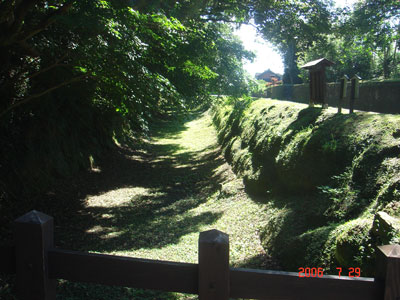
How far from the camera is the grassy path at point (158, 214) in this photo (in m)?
5.60

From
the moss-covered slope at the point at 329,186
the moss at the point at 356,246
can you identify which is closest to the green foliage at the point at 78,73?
the moss-covered slope at the point at 329,186

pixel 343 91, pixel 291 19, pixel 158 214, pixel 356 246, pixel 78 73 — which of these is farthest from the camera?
pixel 291 19

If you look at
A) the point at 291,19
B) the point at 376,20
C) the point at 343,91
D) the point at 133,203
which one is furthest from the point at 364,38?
the point at 133,203

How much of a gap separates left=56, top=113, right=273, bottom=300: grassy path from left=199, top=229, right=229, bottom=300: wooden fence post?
3145 millimetres

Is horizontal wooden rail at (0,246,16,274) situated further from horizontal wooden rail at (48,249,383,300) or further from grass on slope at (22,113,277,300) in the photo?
grass on slope at (22,113,277,300)

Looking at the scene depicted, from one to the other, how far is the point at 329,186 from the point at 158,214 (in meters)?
4.39

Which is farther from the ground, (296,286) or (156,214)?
(296,286)

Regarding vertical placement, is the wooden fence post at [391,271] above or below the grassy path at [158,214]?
above

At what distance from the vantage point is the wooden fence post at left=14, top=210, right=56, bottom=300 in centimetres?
172

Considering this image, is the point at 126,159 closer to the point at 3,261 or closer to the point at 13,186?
the point at 13,186

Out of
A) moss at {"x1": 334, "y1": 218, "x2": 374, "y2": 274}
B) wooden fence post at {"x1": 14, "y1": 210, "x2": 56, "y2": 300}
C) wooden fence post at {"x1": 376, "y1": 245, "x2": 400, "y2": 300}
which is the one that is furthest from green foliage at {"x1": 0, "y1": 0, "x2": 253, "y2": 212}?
wooden fence post at {"x1": 376, "y1": 245, "x2": 400, "y2": 300}

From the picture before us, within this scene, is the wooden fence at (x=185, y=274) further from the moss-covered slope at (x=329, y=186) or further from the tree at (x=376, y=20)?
the tree at (x=376, y=20)

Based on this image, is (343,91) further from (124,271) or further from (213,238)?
(124,271)

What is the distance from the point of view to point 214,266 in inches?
61.0
